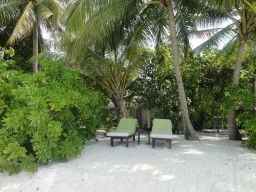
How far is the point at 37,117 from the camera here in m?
6.08

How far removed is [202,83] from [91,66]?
586 cm

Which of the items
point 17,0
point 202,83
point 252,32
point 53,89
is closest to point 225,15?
point 252,32

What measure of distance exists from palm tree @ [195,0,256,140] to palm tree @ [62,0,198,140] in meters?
1.53

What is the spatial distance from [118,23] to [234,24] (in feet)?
14.9

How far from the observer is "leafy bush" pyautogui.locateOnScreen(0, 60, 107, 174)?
6203 mm

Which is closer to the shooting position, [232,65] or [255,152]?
[255,152]

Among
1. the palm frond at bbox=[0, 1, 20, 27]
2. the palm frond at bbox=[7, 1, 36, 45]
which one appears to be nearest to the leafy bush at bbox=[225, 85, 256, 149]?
the palm frond at bbox=[7, 1, 36, 45]

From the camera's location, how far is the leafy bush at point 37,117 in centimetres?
620

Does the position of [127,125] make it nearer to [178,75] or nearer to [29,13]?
[178,75]

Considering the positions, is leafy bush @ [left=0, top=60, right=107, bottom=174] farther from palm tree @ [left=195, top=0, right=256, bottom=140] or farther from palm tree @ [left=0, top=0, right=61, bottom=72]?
palm tree @ [left=0, top=0, right=61, bottom=72]

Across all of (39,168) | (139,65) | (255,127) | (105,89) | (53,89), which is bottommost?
(39,168)

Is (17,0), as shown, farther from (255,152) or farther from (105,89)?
(255,152)

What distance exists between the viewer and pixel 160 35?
12.7 meters

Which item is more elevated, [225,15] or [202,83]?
[225,15]
